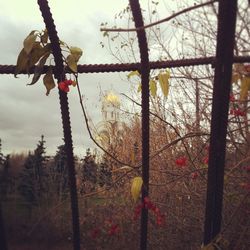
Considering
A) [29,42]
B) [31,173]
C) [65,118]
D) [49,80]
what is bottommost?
[31,173]

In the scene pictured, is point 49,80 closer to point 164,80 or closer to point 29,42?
point 29,42

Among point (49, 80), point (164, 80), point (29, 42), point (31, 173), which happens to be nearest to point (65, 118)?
point (49, 80)

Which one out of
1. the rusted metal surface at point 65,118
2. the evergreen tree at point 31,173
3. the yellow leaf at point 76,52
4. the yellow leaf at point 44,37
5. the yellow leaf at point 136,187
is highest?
the yellow leaf at point 44,37

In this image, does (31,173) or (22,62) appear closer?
(22,62)

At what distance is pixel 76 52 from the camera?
1.10 meters

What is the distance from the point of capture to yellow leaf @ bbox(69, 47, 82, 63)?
42.4 inches

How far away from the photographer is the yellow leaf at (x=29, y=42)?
1015 mm

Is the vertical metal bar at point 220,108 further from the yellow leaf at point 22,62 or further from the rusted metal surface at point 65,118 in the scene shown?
the yellow leaf at point 22,62

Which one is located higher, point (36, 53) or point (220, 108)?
point (36, 53)

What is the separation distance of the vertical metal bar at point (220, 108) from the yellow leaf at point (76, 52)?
44cm

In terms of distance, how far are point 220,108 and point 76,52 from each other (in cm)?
49

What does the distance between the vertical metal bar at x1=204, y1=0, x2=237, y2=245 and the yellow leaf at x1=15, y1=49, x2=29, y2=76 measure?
0.54 meters

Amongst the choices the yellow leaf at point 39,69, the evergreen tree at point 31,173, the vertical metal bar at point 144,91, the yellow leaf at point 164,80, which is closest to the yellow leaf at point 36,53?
the yellow leaf at point 39,69

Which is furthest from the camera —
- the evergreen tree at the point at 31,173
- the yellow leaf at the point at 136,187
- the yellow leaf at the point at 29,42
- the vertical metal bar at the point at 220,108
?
the evergreen tree at the point at 31,173
